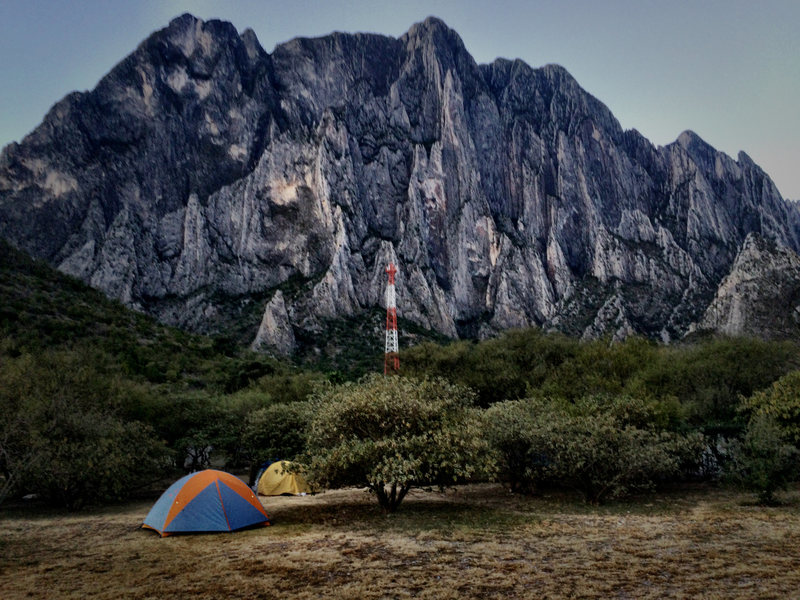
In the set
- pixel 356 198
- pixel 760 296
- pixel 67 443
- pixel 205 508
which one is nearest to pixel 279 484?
pixel 67 443

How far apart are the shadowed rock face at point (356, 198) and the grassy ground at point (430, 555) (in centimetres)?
8146

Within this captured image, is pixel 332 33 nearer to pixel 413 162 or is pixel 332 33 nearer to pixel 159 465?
pixel 413 162

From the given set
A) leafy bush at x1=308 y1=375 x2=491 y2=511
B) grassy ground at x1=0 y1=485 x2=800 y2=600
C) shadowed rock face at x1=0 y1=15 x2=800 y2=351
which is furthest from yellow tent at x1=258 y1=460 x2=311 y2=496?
shadowed rock face at x1=0 y1=15 x2=800 y2=351

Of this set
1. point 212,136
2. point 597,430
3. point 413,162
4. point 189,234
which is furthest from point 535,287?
point 597,430

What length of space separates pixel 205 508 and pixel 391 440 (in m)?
6.15

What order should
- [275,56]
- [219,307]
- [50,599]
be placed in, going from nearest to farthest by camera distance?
1. [50,599]
2. [219,307]
3. [275,56]

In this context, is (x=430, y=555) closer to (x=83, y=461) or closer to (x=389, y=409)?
(x=389, y=409)

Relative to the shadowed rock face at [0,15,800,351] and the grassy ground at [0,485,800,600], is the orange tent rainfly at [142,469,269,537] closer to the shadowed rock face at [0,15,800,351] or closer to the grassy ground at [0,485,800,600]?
the grassy ground at [0,485,800,600]

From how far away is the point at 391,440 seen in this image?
15156 mm

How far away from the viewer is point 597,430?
1791 centimetres

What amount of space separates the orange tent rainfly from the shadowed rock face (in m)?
80.1

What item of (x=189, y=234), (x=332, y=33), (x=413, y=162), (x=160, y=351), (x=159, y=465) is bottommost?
(x=159, y=465)

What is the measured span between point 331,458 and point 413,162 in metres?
132

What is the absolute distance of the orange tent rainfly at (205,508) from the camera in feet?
46.7
